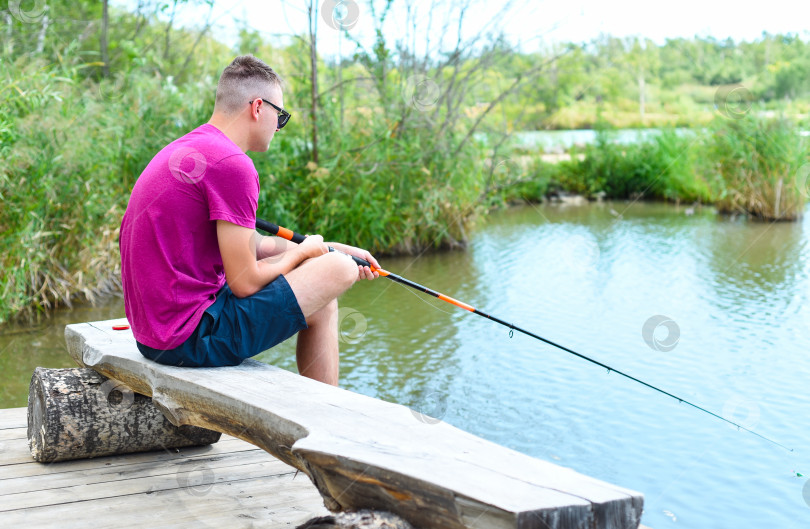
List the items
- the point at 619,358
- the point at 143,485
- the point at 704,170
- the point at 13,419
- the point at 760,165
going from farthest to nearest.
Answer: the point at 704,170, the point at 760,165, the point at 619,358, the point at 13,419, the point at 143,485

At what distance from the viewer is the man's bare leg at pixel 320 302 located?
243 cm

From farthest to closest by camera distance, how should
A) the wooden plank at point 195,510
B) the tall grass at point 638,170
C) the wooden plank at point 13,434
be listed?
1. the tall grass at point 638,170
2. the wooden plank at point 13,434
3. the wooden plank at point 195,510

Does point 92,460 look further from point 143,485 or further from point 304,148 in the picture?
point 304,148

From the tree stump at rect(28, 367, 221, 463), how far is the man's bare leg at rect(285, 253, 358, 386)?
578mm

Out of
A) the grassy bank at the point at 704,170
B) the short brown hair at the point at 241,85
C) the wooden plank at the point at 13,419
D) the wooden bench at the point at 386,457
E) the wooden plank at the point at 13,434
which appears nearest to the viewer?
the wooden bench at the point at 386,457

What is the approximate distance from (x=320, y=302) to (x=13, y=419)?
4.94 feet

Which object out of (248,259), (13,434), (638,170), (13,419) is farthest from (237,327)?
(638,170)

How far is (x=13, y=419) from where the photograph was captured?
125 inches

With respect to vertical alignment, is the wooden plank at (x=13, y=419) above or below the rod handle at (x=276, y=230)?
below

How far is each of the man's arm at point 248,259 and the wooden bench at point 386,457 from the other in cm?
25

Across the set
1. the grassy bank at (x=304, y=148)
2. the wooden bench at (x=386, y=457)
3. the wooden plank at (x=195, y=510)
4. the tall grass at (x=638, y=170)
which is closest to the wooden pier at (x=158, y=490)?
the wooden plank at (x=195, y=510)

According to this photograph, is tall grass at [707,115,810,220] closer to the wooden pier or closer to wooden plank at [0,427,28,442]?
the wooden pier

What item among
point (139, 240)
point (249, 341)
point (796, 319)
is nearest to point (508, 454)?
point (249, 341)

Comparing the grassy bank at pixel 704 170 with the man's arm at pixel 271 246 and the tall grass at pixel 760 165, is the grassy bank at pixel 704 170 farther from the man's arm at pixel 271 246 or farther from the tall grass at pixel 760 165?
the man's arm at pixel 271 246
